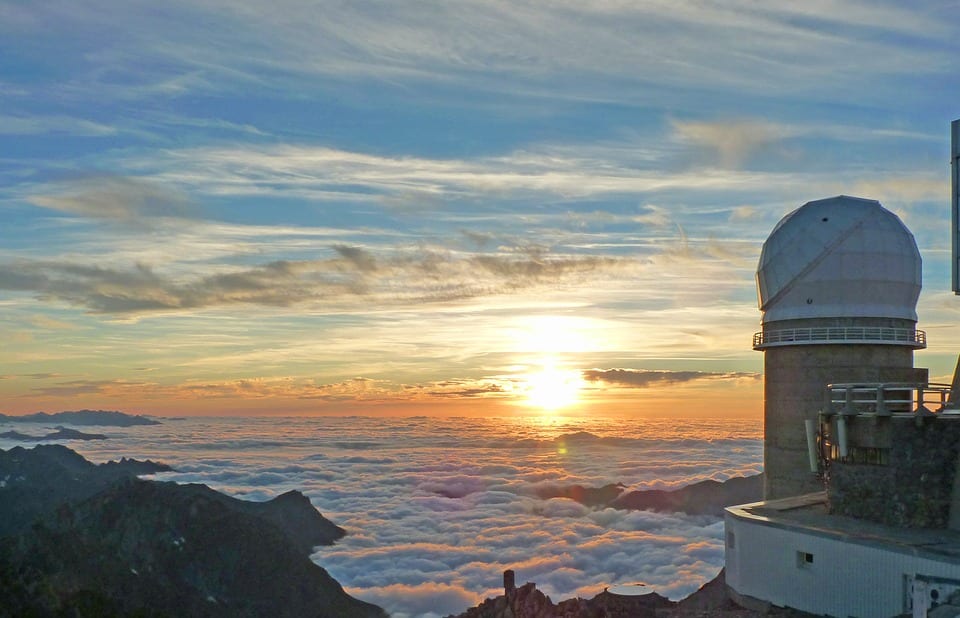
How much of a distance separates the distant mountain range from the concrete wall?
3842 centimetres

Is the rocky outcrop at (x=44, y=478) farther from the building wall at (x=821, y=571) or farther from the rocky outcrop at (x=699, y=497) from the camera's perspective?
the building wall at (x=821, y=571)

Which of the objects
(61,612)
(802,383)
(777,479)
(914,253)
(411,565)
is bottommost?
(411,565)

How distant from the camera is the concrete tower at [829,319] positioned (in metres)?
34.1

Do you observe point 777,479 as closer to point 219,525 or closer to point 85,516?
point 219,525

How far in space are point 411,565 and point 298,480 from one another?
54.3m

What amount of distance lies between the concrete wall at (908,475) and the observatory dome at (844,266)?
1000 centimetres

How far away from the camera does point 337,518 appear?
10231 centimetres

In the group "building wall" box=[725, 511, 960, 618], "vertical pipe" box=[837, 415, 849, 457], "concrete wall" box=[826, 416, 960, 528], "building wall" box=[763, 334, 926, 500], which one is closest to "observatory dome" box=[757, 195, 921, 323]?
"building wall" box=[763, 334, 926, 500]

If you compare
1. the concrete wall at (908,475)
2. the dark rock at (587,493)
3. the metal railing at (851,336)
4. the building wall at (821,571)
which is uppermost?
the metal railing at (851,336)

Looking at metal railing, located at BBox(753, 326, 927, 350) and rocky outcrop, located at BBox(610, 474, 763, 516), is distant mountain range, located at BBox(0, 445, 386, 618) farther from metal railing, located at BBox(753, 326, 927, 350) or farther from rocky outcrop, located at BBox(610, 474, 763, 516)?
rocky outcrop, located at BBox(610, 474, 763, 516)

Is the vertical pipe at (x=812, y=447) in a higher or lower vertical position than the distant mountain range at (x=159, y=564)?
higher

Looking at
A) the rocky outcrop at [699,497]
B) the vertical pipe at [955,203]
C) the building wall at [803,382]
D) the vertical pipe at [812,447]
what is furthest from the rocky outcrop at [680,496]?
the vertical pipe at [955,203]

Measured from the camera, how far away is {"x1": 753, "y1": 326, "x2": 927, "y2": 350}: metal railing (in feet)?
112

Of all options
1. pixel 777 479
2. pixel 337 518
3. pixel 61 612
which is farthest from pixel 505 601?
pixel 337 518
